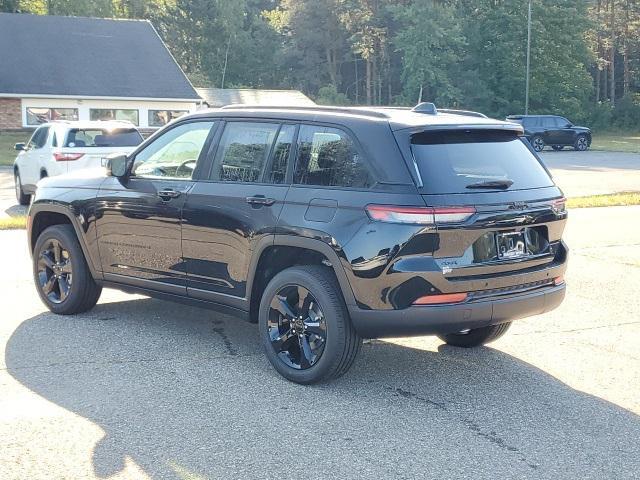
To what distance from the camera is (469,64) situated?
67.6 meters

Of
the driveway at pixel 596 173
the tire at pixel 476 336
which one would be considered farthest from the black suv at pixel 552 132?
the tire at pixel 476 336

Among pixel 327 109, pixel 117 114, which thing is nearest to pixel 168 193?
pixel 327 109

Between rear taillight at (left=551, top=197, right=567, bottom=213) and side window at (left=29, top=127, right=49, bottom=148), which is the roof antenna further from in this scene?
side window at (left=29, top=127, right=49, bottom=148)

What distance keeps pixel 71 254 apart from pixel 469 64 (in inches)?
2509

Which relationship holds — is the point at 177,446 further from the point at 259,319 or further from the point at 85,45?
the point at 85,45

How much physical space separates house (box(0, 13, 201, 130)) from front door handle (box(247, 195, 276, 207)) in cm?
3915

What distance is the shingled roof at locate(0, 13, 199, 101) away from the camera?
1699 inches

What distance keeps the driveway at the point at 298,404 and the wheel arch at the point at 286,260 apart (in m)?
0.58

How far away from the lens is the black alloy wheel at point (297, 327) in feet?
18.0

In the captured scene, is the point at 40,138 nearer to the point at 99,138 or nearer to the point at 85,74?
the point at 99,138

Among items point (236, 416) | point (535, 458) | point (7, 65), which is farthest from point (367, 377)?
point (7, 65)

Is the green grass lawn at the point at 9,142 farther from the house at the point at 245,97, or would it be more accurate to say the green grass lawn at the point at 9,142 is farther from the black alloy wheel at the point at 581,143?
the black alloy wheel at the point at 581,143

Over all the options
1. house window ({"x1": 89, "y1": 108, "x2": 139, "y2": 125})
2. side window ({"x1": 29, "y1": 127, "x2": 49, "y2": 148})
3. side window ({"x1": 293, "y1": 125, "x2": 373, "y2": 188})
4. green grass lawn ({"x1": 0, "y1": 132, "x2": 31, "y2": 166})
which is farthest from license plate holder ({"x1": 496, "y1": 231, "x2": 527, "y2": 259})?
house window ({"x1": 89, "y1": 108, "x2": 139, "y2": 125})

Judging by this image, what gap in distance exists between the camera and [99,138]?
50.9ft
